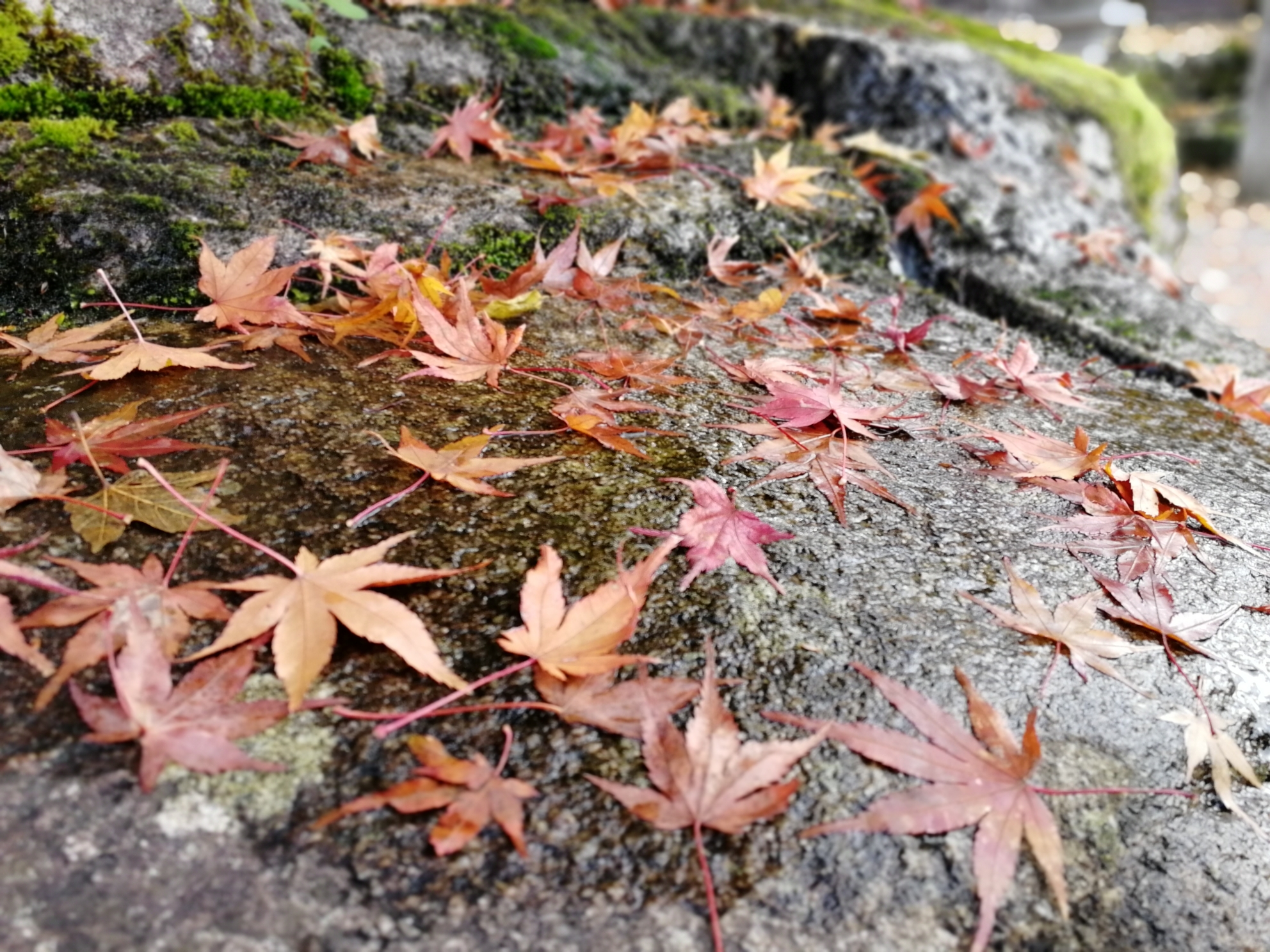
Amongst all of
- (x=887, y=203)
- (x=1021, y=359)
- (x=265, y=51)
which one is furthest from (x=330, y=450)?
(x=887, y=203)

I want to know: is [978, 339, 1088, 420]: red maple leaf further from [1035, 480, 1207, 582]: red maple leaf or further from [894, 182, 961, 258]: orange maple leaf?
[894, 182, 961, 258]: orange maple leaf

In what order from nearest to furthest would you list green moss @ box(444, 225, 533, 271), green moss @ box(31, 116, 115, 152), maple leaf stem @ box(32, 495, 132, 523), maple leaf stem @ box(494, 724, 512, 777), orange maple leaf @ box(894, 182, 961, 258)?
maple leaf stem @ box(494, 724, 512, 777), maple leaf stem @ box(32, 495, 132, 523), green moss @ box(31, 116, 115, 152), green moss @ box(444, 225, 533, 271), orange maple leaf @ box(894, 182, 961, 258)

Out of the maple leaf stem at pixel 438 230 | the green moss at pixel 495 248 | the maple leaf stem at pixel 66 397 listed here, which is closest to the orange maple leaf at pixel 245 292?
the maple leaf stem at pixel 66 397

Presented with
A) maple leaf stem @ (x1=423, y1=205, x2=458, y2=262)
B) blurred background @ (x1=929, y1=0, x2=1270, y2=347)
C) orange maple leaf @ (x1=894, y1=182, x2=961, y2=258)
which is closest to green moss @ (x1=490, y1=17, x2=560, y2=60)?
maple leaf stem @ (x1=423, y1=205, x2=458, y2=262)

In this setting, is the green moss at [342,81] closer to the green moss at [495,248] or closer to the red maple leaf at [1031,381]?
the green moss at [495,248]

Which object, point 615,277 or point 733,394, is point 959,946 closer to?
point 733,394

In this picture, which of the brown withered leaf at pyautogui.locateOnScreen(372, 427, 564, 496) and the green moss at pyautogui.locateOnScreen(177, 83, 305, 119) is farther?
the green moss at pyautogui.locateOnScreen(177, 83, 305, 119)
